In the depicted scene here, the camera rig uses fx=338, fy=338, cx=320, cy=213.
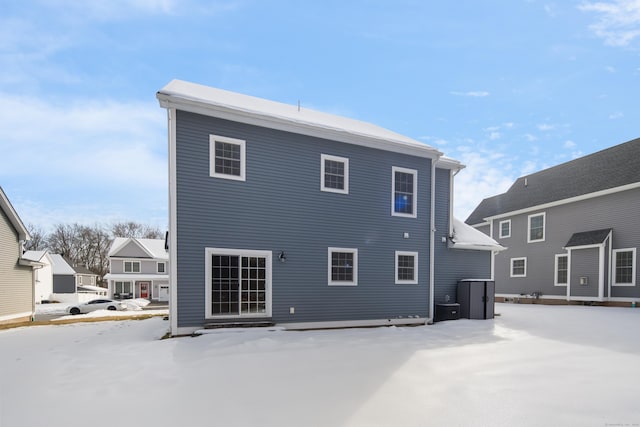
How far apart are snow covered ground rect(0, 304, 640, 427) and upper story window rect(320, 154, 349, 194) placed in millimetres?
4362

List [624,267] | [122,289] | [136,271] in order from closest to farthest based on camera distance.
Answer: [624,267] → [122,289] → [136,271]

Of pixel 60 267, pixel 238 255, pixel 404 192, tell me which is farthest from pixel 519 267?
pixel 60 267

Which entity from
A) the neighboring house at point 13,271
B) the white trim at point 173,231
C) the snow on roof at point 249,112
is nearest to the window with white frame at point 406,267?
the snow on roof at point 249,112

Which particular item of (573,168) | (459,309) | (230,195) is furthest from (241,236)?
(573,168)

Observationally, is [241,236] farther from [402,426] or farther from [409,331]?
[402,426]

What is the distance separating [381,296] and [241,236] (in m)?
4.89

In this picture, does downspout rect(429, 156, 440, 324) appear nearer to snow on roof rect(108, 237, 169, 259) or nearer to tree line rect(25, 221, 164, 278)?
snow on roof rect(108, 237, 169, 259)

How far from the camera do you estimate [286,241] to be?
974cm

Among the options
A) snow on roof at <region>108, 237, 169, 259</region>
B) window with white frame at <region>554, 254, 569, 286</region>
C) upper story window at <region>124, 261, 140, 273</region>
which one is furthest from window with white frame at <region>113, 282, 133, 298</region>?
window with white frame at <region>554, 254, 569, 286</region>

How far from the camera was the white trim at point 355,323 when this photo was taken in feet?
31.7

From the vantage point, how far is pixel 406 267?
37.6ft

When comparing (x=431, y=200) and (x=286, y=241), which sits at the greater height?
(x=431, y=200)

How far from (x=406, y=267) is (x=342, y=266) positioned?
8.05ft

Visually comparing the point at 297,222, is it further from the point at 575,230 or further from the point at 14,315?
the point at 575,230
